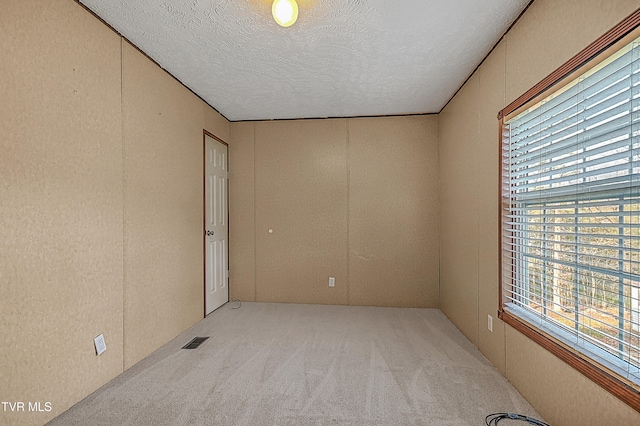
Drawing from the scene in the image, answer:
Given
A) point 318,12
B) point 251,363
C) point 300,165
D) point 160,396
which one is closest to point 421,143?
point 300,165

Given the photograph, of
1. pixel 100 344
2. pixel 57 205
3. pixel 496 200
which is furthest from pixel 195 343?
pixel 496 200

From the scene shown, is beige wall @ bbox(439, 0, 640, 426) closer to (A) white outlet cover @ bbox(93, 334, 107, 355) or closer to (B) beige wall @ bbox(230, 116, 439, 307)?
(B) beige wall @ bbox(230, 116, 439, 307)

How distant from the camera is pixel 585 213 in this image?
1.61 m

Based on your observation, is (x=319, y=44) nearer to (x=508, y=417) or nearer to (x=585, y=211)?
(x=585, y=211)

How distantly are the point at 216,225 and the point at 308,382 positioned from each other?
8.19 ft

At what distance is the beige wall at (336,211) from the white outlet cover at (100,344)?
2324 mm

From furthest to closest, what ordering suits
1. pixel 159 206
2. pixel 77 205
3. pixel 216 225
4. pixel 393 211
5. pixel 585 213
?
pixel 393 211
pixel 216 225
pixel 159 206
pixel 77 205
pixel 585 213

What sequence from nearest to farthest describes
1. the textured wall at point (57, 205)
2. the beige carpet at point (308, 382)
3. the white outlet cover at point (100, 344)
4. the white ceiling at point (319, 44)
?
the textured wall at point (57, 205) → the beige carpet at point (308, 382) → the white ceiling at point (319, 44) → the white outlet cover at point (100, 344)

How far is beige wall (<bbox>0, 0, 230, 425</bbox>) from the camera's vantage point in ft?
5.54

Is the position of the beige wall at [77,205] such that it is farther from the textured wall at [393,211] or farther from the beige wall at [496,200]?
the beige wall at [496,200]

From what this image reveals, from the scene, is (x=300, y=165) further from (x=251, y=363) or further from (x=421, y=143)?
(x=251, y=363)

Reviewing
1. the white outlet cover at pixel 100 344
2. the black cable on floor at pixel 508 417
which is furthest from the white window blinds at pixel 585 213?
the white outlet cover at pixel 100 344

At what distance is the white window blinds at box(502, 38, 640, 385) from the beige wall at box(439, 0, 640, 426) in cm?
17

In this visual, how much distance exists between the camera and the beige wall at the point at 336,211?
4277 mm
